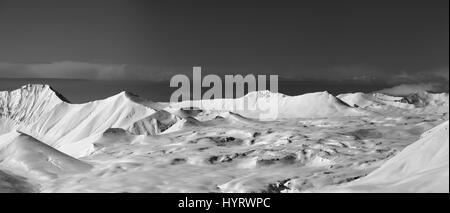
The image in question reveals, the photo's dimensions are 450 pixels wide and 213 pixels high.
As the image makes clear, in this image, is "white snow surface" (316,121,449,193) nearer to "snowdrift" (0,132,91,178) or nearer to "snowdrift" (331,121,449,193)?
"snowdrift" (331,121,449,193)

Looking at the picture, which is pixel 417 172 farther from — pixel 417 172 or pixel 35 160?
pixel 35 160

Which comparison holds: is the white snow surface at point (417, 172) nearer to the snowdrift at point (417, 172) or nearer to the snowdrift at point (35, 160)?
the snowdrift at point (417, 172)

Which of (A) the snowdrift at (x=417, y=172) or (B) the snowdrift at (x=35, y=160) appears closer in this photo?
(A) the snowdrift at (x=417, y=172)

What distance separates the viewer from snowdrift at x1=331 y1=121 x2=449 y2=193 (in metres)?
48.4

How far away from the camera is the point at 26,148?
620 feet

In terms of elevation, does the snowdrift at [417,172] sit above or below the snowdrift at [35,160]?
above

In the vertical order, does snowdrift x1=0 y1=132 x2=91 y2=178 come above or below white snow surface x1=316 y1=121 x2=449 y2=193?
below

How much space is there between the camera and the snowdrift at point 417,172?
48.4 m

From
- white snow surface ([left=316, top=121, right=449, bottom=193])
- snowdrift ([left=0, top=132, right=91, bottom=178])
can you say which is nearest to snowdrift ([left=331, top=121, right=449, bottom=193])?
white snow surface ([left=316, top=121, right=449, bottom=193])

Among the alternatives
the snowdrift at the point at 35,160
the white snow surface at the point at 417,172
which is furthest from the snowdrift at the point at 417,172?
the snowdrift at the point at 35,160
